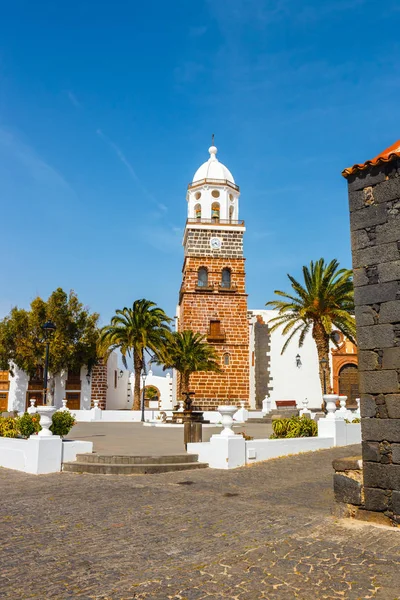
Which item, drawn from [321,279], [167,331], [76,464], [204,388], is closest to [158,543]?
[76,464]

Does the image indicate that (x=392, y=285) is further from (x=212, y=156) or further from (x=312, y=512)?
(x=212, y=156)

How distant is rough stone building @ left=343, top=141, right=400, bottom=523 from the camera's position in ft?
19.4

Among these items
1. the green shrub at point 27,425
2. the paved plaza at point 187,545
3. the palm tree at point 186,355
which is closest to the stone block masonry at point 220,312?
the palm tree at point 186,355

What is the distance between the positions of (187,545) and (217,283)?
99.6 feet

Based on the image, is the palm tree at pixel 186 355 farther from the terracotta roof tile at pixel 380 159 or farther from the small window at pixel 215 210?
the terracotta roof tile at pixel 380 159

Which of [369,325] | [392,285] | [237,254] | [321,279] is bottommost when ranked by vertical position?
[369,325]

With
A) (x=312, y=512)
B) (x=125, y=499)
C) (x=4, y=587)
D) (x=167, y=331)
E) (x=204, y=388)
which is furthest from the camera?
(x=204, y=388)

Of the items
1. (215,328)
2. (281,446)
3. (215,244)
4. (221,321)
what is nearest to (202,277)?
(215,244)

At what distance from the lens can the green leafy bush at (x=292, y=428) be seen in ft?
46.8

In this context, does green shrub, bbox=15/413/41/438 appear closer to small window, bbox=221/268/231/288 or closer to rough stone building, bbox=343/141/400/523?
rough stone building, bbox=343/141/400/523

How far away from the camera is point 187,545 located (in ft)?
16.8

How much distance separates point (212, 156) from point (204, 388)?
17.6 meters

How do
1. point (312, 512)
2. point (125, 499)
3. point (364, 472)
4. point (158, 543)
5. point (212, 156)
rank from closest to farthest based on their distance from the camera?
point (158, 543) < point (364, 472) < point (312, 512) < point (125, 499) < point (212, 156)

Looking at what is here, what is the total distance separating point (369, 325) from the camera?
20.7 feet
